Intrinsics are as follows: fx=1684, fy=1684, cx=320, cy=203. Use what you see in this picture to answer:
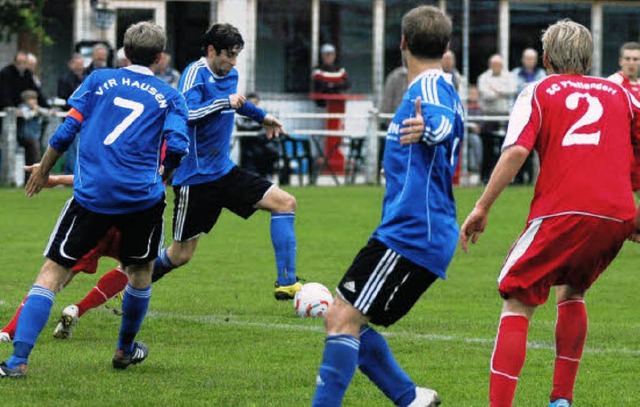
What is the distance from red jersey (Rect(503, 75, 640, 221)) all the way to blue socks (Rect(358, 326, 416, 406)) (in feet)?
2.92

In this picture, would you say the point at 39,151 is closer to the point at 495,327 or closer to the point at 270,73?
the point at 270,73

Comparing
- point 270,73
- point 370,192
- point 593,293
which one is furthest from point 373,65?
point 593,293

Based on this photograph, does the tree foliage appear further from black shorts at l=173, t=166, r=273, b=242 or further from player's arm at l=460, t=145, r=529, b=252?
→ player's arm at l=460, t=145, r=529, b=252

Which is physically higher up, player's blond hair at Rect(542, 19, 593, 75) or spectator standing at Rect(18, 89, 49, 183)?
player's blond hair at Rect(542, 19, 593, 75)

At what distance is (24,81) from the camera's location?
24359mm

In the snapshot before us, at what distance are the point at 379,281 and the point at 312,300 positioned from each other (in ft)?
14.6

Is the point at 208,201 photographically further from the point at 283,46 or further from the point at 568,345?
the point at 283,46

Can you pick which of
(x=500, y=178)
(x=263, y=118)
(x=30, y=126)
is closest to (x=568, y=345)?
(x=500, y=178)

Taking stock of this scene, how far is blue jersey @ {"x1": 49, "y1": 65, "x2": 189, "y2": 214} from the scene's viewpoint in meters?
8.68

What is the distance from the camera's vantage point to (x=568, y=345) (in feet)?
25.4

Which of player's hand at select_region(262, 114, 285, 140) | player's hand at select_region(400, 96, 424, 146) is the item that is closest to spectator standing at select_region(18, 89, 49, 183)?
player's hand at select_region(262, 114, 285, 140)

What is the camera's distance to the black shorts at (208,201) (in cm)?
1152

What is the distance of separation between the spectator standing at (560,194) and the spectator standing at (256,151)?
18.2m

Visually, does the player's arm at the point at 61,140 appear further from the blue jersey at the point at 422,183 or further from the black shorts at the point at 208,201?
the black shorts at the point at 208,201
